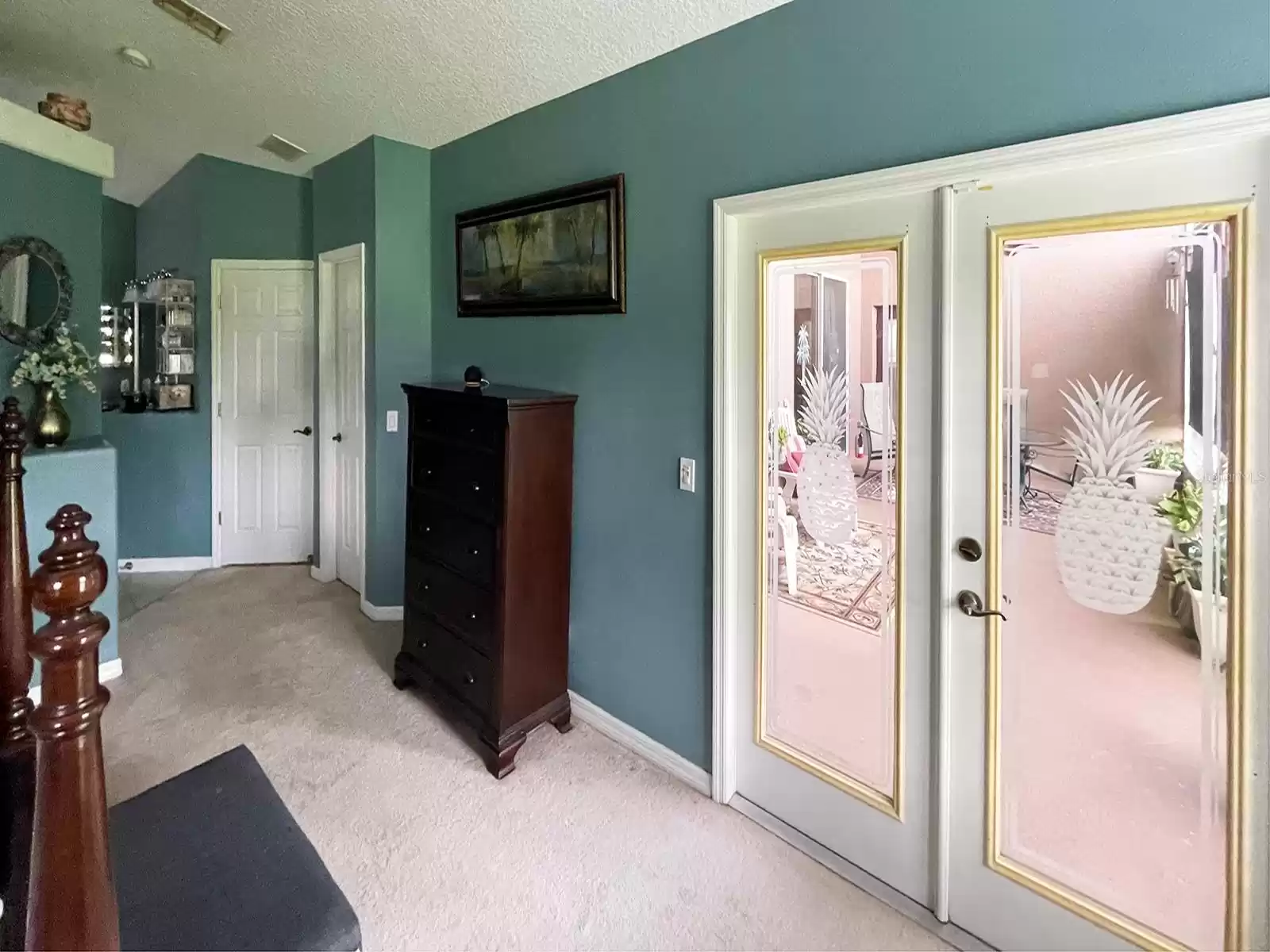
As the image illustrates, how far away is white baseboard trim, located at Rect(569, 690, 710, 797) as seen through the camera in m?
2.45

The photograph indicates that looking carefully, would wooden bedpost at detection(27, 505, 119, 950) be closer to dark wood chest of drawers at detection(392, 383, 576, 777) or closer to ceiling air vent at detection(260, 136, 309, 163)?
dark wood chest of drawers at detection(392, 383, 576, 777)

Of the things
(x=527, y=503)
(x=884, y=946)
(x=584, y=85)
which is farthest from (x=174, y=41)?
(x=884, y=946)

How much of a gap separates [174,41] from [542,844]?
3523 millimetres

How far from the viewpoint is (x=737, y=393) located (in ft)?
7.43

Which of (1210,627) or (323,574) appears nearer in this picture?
(1210,627)

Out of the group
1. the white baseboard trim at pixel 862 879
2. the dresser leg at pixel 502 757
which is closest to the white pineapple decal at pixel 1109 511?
the white baseboard trim at pixel 862 879

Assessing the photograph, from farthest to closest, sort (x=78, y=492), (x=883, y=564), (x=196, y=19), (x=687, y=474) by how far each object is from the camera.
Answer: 1. (x=78, y=492)
2. (x=196, y=19)
3. (x=687, y=474)
4. (x=883, y=564)

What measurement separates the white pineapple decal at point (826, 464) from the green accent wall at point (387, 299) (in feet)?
8.02

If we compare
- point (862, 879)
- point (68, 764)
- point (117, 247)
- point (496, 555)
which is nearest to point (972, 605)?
point (862, 879)

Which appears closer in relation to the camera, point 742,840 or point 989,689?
point 989,689

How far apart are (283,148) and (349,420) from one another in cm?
161

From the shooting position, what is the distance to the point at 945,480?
1.80 m

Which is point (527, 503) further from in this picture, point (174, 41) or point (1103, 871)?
point (174, 41)

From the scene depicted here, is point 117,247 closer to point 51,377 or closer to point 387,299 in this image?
point 51,377
